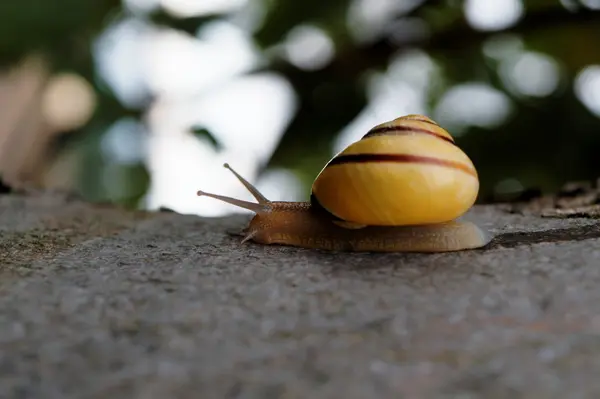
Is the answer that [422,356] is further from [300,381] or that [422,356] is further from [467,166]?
[467,166]

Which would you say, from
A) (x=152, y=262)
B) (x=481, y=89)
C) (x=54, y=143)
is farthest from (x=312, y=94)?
(x=152, y=262)

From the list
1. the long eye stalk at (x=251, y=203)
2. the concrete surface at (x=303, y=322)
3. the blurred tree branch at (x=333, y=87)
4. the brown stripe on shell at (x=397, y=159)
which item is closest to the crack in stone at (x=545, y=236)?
the concrete surface at (x=303, y=322)

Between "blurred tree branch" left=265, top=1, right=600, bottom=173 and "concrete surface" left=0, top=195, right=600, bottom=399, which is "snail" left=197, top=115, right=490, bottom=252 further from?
"blurred tree branch" left=265, top=1, right=600, bottom=173

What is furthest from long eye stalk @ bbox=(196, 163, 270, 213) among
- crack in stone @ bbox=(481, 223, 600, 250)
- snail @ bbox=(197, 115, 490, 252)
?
crack in stone @ bbox=(481, 223, 600, 250)

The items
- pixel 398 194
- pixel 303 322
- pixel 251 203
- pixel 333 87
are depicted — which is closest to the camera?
pixel 303 322

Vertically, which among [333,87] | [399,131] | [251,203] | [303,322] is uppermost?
[333,87]

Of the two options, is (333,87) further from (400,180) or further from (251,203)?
(400,180)

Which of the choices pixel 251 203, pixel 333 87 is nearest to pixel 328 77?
pixel 333 87
